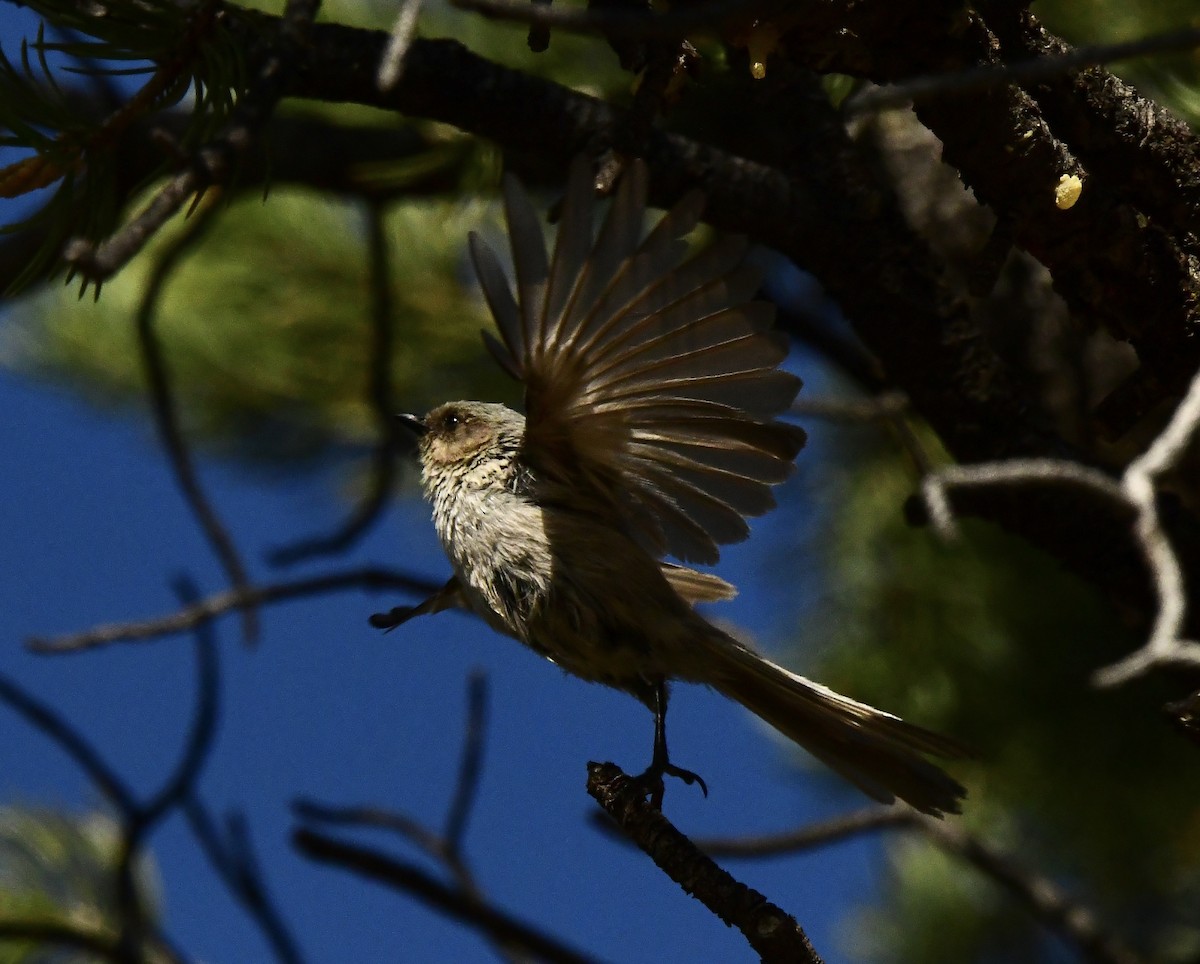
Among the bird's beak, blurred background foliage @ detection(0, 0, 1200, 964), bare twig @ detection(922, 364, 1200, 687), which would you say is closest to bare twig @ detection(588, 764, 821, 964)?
bare twig @ detection(922, 364, 1200, 687)

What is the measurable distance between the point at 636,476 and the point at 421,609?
0.44 m

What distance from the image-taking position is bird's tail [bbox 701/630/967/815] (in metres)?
1.88

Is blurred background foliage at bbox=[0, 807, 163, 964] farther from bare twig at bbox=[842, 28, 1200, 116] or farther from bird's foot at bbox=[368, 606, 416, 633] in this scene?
bare twig at bbox=[842, 28, 1200, 116]

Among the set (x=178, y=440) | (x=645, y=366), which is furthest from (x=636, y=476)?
(x=178, y=440)

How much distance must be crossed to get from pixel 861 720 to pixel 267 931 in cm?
89

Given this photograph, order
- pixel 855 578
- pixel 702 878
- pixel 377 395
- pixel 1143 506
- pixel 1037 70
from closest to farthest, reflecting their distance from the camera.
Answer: pixel 1143 506 → pixel 1037 70 → pixel 702 878 → pixel 377 395 → pixel 855 578

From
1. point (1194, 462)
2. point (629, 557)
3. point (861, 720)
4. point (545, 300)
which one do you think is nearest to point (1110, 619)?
point (1194, 462)

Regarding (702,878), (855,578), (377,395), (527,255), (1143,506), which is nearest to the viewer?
(1143,506)

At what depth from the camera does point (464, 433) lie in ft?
7.79

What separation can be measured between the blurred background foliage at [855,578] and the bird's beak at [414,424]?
355 millimetres

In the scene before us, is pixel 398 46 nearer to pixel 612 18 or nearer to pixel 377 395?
pixel 612 18

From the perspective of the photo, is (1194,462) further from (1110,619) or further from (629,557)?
(629,557)

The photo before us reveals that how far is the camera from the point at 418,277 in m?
2.90

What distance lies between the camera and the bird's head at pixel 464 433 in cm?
229
